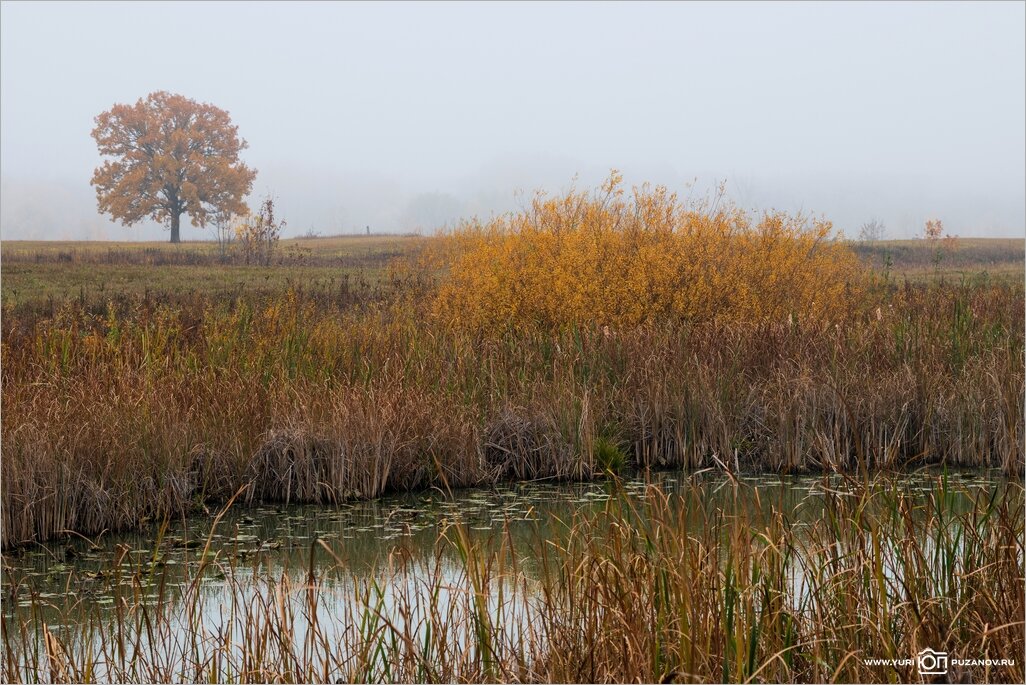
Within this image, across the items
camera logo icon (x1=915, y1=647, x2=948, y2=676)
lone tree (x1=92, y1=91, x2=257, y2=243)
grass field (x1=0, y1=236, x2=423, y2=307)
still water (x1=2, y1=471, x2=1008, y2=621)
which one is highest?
lone tree (x1=92, y1=91, x2=257, y2=243)

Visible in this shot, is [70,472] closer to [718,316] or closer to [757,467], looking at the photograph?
[757,467]

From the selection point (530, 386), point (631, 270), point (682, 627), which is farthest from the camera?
point (631, 270)

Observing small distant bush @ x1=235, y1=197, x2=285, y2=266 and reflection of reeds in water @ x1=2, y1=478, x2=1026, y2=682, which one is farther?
small distant bush @ x1=235, y1=197, x2=285, y2=266

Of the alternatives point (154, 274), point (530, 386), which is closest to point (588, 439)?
point (530, 386)

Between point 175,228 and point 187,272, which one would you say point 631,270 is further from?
point 175,228

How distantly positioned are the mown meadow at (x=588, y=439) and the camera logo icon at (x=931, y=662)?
0.09 meters

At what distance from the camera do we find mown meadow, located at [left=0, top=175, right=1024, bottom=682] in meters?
3.58

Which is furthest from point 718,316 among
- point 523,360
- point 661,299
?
point 523,360

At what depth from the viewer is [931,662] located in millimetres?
3322

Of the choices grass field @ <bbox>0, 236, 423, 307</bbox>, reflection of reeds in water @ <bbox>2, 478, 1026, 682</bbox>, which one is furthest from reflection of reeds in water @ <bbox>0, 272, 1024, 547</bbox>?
grass field @ <bbox>0, 236, 423, 307</bbox>

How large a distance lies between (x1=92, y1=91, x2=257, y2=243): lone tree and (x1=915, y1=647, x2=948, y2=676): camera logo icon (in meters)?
46.7

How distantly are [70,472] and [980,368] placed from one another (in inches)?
271

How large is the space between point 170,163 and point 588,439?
43928mm

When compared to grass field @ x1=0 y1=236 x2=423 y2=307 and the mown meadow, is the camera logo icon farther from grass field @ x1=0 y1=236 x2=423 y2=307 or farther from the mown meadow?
grass field @ x1=0 y1=236 x2=423 y2=307
